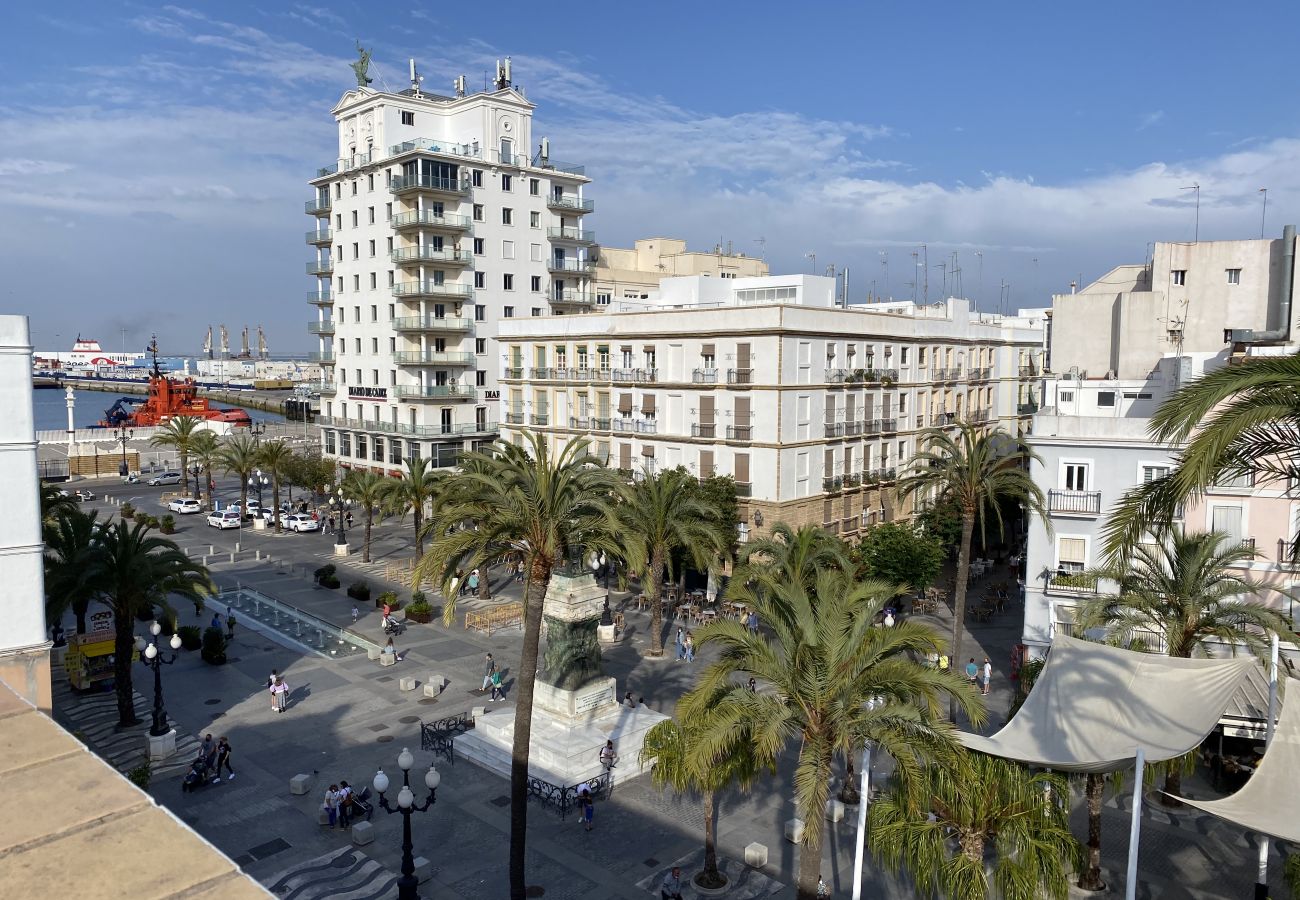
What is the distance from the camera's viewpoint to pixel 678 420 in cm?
4259

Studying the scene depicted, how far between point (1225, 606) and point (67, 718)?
96.2 ft

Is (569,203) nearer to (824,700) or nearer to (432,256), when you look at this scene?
(432,256)

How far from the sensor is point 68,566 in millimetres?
24500

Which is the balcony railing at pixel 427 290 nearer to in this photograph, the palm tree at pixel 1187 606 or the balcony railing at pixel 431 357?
the balcony railing at pixel 431 357

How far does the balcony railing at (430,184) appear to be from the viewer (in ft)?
190

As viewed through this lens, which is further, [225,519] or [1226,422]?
[225,519]

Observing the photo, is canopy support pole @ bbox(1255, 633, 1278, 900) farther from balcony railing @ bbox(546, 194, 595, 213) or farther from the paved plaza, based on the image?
balcony railing @ bbox(546, 194, 595, 213)

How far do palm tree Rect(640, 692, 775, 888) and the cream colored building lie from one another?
210 feet

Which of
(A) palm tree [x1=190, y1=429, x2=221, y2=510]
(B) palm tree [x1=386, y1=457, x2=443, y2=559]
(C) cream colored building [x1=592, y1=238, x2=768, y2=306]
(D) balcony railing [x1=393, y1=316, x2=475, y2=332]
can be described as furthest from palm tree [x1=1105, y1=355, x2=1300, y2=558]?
(C) cream colored building [x1=592, y1=238, x2=768, y2=306]

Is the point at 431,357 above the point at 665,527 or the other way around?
above

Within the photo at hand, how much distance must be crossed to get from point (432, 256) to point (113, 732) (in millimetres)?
38838

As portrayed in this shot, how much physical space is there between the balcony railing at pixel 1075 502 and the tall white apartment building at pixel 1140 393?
3 centimetres

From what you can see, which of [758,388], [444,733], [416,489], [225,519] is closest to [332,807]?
[444,733]

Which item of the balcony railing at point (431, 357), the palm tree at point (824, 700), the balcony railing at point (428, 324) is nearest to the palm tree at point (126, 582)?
the palm tree at point (824, 700)
